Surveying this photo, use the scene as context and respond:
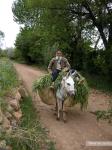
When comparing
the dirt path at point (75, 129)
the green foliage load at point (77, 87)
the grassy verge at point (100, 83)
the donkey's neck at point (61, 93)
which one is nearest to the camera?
the dirt path at point (75, 129)

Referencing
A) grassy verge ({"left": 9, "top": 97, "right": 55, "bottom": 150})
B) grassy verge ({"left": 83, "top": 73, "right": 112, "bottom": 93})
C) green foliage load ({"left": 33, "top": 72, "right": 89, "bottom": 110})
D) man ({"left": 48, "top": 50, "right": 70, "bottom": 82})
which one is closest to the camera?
grassy verge ({"left": 9, "top": 97, "right": 55, "bottom": 150})

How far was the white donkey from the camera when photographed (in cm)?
1270

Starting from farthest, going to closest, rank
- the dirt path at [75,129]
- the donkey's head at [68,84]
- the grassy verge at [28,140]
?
the donkey's head at [68,84], the dirt path at [75,129], the grassy verge at [28,140]

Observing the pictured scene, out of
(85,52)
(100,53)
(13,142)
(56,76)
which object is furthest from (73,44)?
(13,142)

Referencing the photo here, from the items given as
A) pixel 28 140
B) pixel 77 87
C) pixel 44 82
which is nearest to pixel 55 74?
pixel 44 82

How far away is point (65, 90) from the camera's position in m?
12.8

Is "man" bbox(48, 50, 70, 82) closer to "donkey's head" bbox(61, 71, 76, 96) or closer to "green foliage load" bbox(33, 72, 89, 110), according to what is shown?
"green foliage load" bbox(33, 72, 89, 110)

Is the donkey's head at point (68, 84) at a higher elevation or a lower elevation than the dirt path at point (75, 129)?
higher

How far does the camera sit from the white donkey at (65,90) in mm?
12695

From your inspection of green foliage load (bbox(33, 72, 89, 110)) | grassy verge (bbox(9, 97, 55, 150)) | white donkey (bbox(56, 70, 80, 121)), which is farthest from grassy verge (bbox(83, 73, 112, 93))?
grassy verge (bbox(9, 97, 55, 150))

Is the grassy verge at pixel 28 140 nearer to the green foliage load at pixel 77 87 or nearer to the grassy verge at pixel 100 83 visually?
the green foliage load at pixel 77 87

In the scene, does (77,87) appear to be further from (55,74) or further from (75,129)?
(75,129)

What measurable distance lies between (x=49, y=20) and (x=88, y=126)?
13.8m

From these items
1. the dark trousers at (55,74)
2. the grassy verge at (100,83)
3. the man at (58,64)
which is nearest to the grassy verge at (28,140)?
the dark trousers at (55,74)
